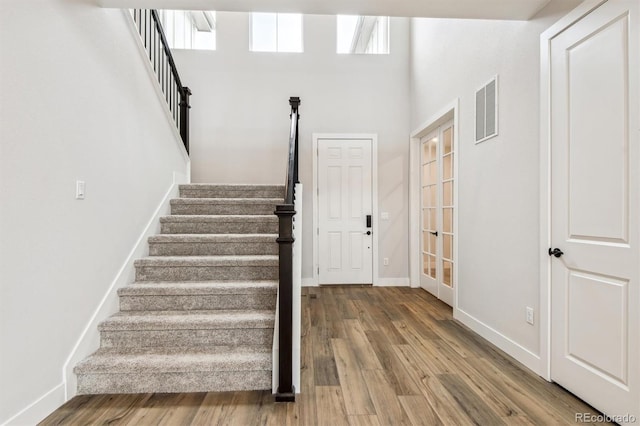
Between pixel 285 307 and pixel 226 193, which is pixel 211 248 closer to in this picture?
pixel 226 193

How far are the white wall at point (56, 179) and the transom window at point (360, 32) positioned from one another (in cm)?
323

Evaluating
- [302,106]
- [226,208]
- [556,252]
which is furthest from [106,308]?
[302,106]

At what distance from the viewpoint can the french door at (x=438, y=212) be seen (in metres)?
3.91

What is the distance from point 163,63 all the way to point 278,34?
196 centimetres

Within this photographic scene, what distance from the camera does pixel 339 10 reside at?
231 cm

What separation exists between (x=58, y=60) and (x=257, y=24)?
3.61 metres

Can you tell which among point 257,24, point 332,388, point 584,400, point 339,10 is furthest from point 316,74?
point 584,400

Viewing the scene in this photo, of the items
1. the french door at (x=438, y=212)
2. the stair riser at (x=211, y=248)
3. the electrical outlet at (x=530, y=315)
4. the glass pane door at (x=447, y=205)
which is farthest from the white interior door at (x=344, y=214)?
the electrical outlet at (x=530, y=315)

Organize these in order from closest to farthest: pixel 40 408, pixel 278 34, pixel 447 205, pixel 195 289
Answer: pixel 40 408, pixel 195 289, pixel 447 205, pixel 278 34

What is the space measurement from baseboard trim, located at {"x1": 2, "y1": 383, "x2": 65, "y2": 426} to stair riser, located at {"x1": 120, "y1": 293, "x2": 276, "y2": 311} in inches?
25.9

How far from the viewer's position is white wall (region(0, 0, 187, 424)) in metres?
1.61

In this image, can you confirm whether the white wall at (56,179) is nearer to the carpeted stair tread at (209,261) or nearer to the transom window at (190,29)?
the carpeted stair tread at (209,261)

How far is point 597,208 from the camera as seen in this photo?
1.83m

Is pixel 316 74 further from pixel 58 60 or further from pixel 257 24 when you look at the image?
pixel 58 60
